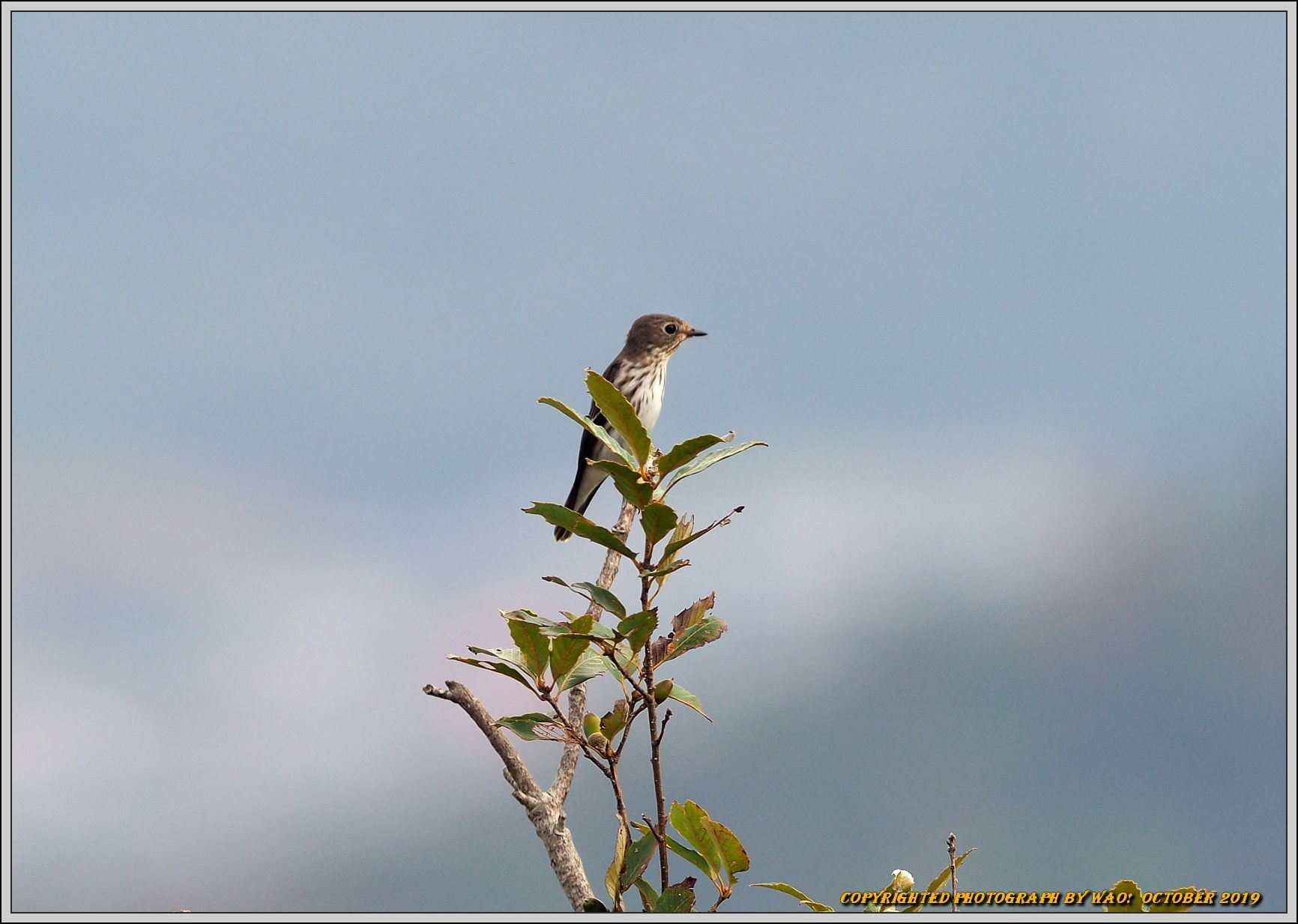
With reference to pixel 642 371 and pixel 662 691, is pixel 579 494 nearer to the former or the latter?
pixel 642 371

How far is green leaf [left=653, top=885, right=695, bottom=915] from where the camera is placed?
2.92m

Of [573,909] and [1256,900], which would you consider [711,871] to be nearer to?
[573,909]

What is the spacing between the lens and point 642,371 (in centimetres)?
1027

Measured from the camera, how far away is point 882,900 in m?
3.28

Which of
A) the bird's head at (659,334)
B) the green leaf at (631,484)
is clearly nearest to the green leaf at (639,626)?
the green leaf at (631,484)

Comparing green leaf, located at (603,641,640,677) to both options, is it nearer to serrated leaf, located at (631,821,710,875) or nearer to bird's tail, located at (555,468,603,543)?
serrated leaf, located at (631,821,710,875)

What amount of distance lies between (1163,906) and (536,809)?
6.24 ft

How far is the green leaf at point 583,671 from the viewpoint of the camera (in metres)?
3.22

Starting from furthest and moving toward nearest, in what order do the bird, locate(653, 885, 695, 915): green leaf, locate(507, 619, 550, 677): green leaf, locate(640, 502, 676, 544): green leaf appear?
1. the bird
2. locate(507, 619, 550, 677): green leaf
3. locate(640, 502, 676, 544): green leaf
4. locate(653, 885, 695, 915): green leaf

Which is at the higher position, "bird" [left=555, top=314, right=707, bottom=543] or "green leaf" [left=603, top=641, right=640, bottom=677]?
"bird" [left=555, top=314, right=707, bottom=543]

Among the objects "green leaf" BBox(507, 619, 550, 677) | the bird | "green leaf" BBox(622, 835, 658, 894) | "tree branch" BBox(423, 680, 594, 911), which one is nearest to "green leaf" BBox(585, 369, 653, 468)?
"green leaf" BBox(507, 619, 550, 677)

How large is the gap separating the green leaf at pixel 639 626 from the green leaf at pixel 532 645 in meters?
0.29

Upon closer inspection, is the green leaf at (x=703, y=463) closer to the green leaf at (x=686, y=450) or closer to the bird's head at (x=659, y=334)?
the green leaf at (x=686, y=450)

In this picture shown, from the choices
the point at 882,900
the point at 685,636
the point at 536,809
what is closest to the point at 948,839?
the point at 882,900
